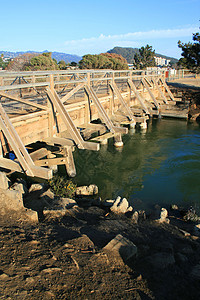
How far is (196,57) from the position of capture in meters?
29.2

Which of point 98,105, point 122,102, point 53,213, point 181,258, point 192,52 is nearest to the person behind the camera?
point 181,258

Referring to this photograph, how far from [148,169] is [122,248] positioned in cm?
904

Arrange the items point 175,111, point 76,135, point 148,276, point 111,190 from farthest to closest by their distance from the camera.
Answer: point 175,111 < point 111,190 < point 76,135 < point 148,276

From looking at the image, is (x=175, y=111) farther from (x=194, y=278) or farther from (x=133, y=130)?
(x=194, y=278)

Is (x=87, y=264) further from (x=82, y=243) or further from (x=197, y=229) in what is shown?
(x=197, y=229)

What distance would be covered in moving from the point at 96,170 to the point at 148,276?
9.02 metres

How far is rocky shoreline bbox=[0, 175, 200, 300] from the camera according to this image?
12.8 feet

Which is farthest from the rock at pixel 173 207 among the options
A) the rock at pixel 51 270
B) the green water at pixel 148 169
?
the rock at pixel 51 270

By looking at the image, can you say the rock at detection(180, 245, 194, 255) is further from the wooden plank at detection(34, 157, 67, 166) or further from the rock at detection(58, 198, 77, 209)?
the wooden plank at detection(34, 157, 67, 166)

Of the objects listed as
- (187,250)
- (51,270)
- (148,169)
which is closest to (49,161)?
(148,169)

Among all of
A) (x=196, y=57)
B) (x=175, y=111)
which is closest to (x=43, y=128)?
(x=175, y=111)

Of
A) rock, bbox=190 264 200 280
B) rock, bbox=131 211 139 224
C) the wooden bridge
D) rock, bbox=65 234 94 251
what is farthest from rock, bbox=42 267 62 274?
rock, bbox=131 211 139 224

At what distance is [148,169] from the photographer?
44.6 ft

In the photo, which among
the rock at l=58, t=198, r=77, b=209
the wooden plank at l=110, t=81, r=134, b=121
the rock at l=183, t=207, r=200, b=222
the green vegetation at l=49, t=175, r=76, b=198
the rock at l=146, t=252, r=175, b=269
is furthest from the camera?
the wooden plank at l=110, t=81, r=134, b=121
